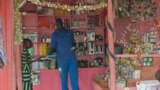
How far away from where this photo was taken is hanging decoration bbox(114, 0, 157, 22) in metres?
6.87

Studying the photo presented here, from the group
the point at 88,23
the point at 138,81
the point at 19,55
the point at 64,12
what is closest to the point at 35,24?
the point at 64,12

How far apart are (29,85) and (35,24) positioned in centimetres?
206

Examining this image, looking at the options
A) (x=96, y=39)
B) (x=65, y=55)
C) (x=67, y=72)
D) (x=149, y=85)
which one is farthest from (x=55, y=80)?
(x=149, y=85)

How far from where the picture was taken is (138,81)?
20.0 feet

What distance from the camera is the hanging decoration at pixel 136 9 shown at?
6.87 m

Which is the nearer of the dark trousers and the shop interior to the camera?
the shop interior

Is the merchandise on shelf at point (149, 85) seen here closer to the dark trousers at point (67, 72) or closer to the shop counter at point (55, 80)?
the dark trousers at point (67, 72)

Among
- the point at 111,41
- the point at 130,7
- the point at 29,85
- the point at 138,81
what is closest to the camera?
the point at 111,41

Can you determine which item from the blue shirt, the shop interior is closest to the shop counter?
the shop interior

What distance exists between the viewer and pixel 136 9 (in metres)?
7.38

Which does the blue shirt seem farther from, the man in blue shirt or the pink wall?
the pink wall

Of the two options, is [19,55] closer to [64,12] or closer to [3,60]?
[3,60]

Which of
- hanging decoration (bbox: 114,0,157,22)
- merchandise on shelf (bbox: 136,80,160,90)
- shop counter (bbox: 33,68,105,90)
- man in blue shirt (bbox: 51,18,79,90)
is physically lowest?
shop counter (bbox: 33,68,105,90)

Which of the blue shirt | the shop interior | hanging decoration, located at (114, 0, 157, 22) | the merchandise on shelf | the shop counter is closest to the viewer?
the merchandise on shelf
